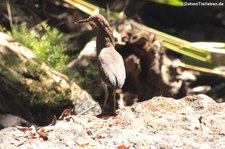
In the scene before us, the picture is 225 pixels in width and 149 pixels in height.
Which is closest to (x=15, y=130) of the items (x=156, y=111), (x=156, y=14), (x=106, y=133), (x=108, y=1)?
(x=106, y=133)

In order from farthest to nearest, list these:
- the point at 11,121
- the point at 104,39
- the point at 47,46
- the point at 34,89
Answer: the point at 47,46, the point at 34,89, the point at 104,39, the point at 11,121

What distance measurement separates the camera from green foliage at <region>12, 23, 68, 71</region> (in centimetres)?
677

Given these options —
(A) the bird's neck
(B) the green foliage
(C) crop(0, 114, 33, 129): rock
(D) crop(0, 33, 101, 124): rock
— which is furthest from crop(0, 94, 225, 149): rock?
(B) the green foliage

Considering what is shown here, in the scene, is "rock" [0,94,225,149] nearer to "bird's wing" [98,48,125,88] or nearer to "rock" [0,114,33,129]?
"bird's wing" [98,48,125,88]

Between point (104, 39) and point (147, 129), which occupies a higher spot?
point (104, 39)

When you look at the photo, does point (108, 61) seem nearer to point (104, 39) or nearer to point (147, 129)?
point (104, 39)

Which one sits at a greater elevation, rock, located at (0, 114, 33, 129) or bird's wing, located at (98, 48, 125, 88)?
bird's wing, located at (98, 48, 125, 88)

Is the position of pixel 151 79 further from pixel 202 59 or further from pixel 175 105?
pixel 175 105

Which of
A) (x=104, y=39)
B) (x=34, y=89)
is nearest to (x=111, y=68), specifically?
(x=104, y=39)

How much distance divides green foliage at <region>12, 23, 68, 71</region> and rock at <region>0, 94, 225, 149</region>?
207 cm

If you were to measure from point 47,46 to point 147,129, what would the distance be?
9.29 ft

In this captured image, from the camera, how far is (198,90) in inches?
348

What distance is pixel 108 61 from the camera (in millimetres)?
5484

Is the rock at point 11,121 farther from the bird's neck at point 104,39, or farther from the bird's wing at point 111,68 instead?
the bird's neck at point 104,39
